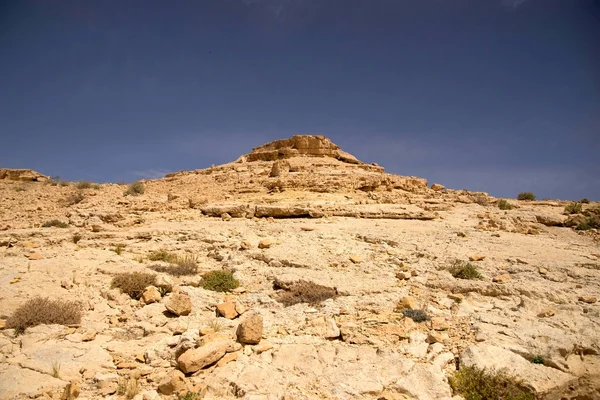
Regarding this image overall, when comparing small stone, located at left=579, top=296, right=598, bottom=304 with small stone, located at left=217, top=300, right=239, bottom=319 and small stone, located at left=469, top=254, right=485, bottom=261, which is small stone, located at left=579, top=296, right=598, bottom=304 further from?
small stone, located at left=217, top=300, right=239, bottom=319

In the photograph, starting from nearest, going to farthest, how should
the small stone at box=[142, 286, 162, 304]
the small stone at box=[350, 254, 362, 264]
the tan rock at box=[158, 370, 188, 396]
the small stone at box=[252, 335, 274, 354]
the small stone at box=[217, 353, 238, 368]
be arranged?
the tan rock at box=[158, 370, 188, 396]
the small stone at box=[217, 353, 238, 368]
the small stone at box=[252, 335, 274, 354]
the small stone at box=[142, 286, 162, 304]
the small stone at box=[350, 254, 362, 264]

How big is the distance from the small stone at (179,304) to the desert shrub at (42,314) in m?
1.11

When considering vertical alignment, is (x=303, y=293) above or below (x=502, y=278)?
below

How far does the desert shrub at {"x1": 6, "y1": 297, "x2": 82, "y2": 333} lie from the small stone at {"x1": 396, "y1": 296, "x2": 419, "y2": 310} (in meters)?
4.44

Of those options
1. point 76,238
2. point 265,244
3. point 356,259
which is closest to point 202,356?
point 356,259

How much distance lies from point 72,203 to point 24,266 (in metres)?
11.2

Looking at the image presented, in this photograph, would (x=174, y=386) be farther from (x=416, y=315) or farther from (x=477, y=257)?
(x=477, y=257)

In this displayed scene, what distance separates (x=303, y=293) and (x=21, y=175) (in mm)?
28713

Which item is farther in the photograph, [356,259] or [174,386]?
[356,259]

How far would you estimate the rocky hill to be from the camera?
3.42m

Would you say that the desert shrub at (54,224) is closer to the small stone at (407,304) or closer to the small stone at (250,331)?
the small stone at (250,331)

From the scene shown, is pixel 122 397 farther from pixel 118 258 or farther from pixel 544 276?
pixel 544 276

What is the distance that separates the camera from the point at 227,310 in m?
4.82

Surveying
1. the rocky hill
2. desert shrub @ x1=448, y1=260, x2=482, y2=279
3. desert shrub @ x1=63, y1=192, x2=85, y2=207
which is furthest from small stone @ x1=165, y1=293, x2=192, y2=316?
desert shrub @ x1=63, y1=192, x2=85, y2=207
